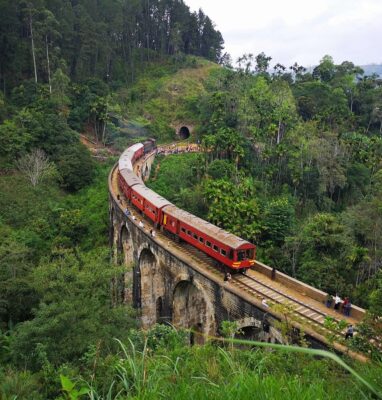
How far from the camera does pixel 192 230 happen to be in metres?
20.7

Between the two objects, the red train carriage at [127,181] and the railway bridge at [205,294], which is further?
the red train carriage at [127,181]

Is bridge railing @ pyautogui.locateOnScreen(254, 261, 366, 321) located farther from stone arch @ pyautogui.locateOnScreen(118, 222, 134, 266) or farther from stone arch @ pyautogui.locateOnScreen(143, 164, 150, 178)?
stone arch @ pyautogui.locateOnScreen(143, 164, 150, 178)

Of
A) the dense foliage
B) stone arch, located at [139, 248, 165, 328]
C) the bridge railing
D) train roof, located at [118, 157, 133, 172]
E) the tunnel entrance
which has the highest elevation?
the dense foliage

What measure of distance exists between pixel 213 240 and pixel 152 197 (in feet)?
26.7

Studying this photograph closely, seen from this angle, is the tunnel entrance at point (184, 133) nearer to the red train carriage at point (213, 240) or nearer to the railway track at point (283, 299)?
the red train carriage at point (213, 240)

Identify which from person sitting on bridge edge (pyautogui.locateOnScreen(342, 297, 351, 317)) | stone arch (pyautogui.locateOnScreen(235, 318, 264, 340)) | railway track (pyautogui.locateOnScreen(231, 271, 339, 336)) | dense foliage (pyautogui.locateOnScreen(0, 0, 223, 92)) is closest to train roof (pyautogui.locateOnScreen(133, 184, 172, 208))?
railway track (pyautogui.locateOnScreen(231, 271, 339, 336))

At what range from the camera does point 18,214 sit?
107ft

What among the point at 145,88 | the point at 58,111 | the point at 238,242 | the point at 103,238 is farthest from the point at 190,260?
the point at 145,88

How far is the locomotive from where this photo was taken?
18.2m

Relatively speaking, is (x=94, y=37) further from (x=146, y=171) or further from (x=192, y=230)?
(x=192, y=230)

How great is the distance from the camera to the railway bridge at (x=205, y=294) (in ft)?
47.9

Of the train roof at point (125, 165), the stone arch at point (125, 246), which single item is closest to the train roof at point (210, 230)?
the stone arch at point (125, 246)

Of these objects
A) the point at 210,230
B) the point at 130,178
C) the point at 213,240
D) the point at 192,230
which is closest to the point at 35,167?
the point at 130,178

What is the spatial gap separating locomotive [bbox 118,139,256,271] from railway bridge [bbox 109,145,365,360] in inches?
32.0
